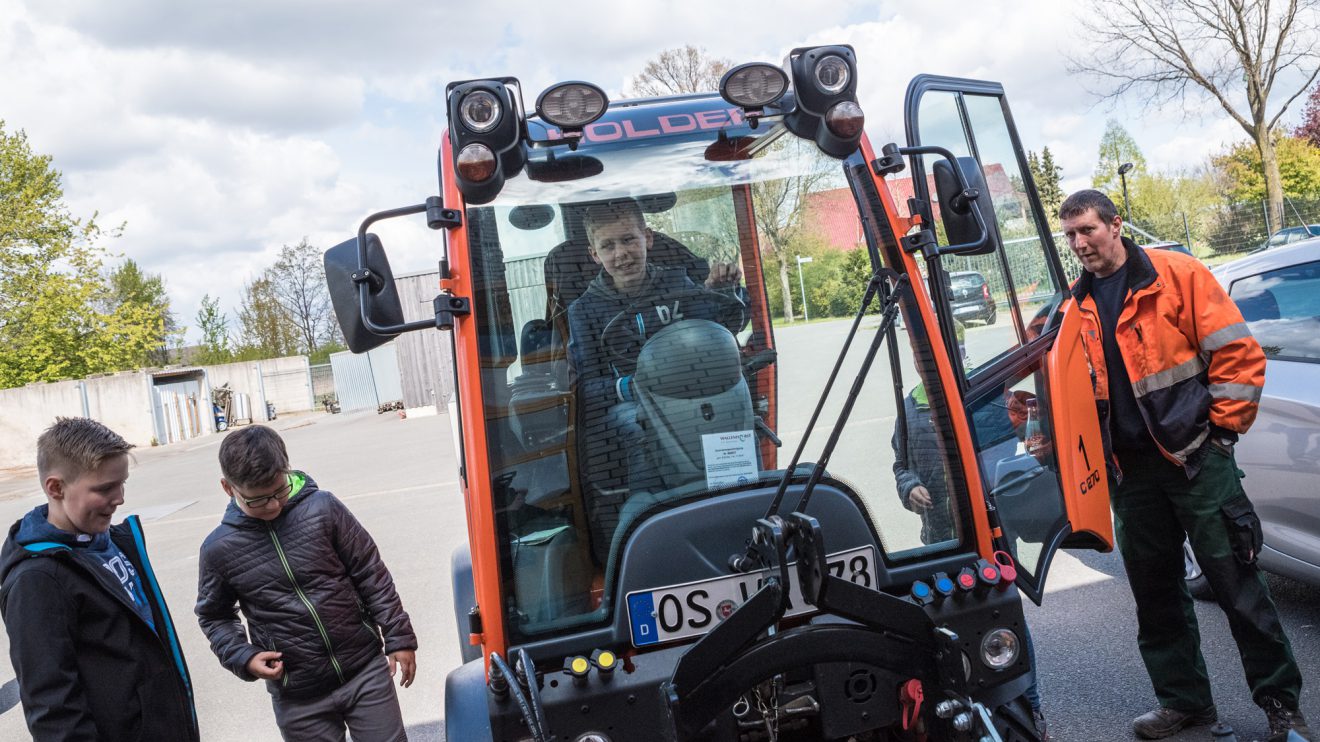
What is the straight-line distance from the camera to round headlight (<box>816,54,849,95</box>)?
9.86ft

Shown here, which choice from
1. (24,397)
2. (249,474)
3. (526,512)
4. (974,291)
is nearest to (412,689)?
(249,474)

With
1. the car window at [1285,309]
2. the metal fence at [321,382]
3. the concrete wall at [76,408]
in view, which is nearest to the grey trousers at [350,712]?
the car window at [1285,309]

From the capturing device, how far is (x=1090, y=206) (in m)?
3.67

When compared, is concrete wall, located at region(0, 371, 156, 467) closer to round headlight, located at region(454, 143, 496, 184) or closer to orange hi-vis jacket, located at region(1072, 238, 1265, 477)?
round headlight, located at region(454, 143, 496, 184)

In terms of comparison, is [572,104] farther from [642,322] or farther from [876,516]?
[876,516]

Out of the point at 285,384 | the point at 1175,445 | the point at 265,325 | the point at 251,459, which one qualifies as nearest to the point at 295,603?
the point at 251,459

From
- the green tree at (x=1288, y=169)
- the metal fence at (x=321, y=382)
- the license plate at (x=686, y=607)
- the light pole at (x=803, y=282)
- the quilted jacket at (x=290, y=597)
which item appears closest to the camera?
the license plate at (x=686, y=607)

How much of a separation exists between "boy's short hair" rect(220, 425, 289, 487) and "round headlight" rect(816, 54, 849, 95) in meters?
1.98

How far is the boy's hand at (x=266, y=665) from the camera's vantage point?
3158 millimetres

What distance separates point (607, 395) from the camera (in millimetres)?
2885

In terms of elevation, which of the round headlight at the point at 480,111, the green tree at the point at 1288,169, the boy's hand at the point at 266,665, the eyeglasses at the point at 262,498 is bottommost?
the boy's hand at the point at 266,665

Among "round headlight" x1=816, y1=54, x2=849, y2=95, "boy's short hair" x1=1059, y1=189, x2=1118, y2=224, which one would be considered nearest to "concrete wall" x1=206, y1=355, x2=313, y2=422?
"boy's short hair" x1=1059, y1=189, x2=1118, y2=224

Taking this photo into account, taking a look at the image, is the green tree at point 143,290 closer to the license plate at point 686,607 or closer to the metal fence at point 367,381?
the metal fence at point 367,381

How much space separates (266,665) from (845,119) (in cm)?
244
